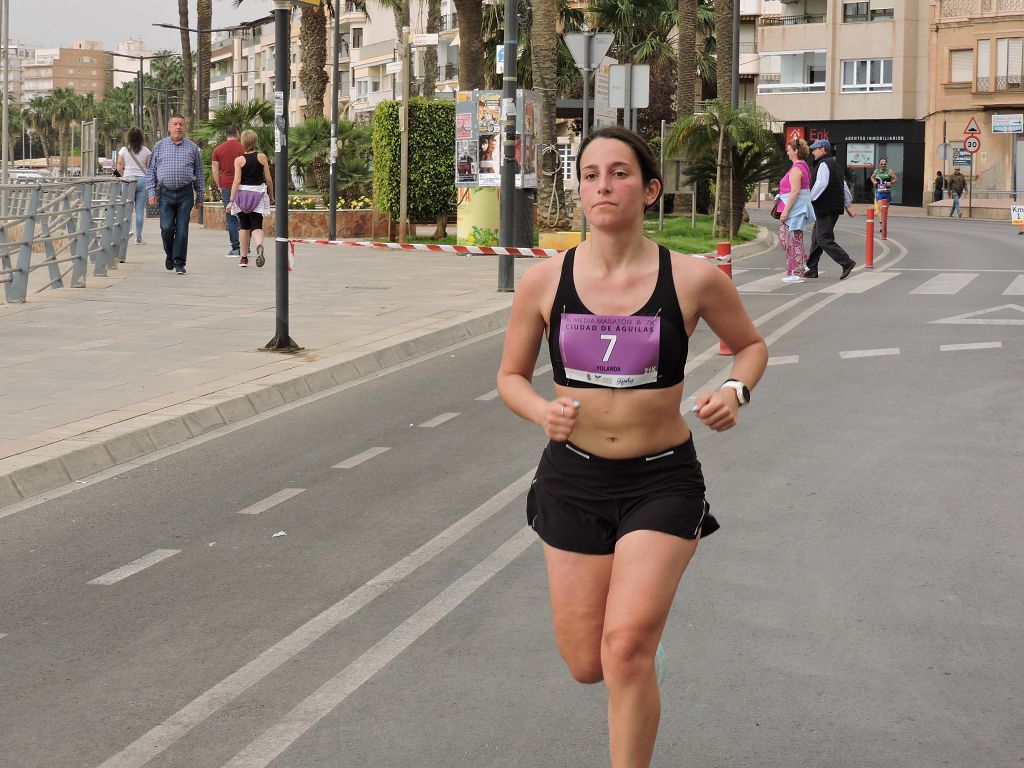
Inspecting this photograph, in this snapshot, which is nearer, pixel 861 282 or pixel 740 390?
pixel 740 390

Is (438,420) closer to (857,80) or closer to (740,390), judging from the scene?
(740,390)

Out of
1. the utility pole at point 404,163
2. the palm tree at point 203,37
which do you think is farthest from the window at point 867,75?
the utility pole at point 404,163

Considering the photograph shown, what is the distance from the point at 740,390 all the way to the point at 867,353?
30.1 ft

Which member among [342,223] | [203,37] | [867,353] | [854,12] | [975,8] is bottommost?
[867,353]

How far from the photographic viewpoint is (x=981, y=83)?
66250 millimetres

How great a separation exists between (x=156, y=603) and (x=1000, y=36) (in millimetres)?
65444

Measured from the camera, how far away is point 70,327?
1438 centimetres

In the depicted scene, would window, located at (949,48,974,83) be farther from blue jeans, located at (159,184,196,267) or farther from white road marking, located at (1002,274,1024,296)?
blue jeans, located at (159,184,196,267)

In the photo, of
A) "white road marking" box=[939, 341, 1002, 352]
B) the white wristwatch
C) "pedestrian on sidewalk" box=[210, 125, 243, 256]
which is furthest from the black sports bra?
"pedestrian on sidewalk" box=[210, 125, 243, 256]

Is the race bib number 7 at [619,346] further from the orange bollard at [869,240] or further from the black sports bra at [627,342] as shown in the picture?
the orange bollard at [869,240]

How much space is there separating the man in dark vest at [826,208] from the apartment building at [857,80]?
49876 mm

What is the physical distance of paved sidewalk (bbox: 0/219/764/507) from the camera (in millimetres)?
9078

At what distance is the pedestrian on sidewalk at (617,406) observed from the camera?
149 inches

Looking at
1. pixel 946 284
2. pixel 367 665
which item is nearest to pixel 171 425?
pixel 367 665
